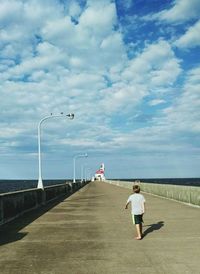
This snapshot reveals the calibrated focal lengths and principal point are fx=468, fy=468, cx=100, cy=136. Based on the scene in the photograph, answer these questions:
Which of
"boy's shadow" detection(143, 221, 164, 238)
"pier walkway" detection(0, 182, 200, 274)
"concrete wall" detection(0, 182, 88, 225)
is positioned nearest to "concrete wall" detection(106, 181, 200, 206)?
"pier walkway" detection(0, 182, 200, 274)

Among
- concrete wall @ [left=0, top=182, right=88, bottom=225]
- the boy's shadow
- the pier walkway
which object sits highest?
concrete wall @ [left=0, top=182, right=88, bottom=225]

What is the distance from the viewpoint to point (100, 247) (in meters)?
11.2

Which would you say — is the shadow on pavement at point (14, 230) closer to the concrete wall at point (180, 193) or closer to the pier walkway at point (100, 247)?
the pier walkway at point (100, 247)

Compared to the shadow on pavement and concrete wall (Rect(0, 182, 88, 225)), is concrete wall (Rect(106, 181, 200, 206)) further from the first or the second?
concrete wall (Rect(0, 182, 88, 225))

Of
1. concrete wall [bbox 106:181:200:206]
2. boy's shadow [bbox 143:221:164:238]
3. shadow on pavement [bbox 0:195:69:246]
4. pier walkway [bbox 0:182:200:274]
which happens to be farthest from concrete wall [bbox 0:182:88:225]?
concrete wall [bbox 106:181:200:206]

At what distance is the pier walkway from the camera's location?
8.80m

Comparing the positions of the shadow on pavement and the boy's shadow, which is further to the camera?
the boy's shadow

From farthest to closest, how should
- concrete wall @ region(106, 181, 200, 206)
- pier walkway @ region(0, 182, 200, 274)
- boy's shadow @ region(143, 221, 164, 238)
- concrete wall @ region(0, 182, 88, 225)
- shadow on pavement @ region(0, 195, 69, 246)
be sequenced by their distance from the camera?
concrete wall @ region(106, 181, 200, 206) → concrete wall @ region(0, 182, 88, 225) → boy's shadow @ region(143, 221, 164, 238) → shadow on pavement @ region(0, 195, 69, 246) → pier walkway @ region(0, 182, 200, 274)

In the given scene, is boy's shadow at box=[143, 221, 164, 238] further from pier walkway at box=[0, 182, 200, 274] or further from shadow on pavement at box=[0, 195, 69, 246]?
shadow on pavement at box=[0, 195, 69, 246]

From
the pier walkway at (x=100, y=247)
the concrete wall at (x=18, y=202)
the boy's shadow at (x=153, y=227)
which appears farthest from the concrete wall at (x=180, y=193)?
the concrete wall at (x=18, y=202)

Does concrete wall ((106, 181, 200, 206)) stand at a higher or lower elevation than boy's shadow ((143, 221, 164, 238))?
higher

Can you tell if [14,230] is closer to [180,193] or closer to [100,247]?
[100,247]

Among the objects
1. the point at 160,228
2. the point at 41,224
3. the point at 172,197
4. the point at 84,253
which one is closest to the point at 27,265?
the point at 84,253

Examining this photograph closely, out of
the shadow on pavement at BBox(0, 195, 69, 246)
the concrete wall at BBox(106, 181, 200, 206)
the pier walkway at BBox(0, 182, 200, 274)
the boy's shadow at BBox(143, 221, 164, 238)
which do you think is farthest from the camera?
the concrete wall at BBox(106, 181, 200, 206)
